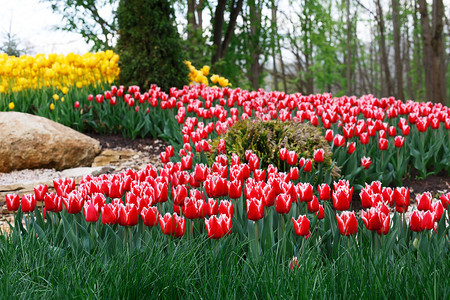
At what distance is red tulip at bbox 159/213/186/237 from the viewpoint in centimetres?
225

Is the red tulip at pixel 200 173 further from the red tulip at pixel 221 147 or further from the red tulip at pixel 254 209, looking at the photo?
the red tulip at pixel 221 147

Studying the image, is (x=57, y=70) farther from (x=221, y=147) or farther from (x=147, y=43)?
(x=221, y=147)

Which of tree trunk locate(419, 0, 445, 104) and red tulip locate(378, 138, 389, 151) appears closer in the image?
red tulip locate(378, 138, 389, 151)

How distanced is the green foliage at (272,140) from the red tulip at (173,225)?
6.18 feet

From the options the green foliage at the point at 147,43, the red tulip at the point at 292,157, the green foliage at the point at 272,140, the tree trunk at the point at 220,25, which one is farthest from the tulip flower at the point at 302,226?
the tree trunk at the point at 220,25

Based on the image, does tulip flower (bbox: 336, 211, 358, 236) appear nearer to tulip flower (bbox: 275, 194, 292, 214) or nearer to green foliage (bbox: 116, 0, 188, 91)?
tulip flower (bbox: 275, 194, 292, 214)

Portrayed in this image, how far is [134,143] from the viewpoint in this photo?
6.48 m

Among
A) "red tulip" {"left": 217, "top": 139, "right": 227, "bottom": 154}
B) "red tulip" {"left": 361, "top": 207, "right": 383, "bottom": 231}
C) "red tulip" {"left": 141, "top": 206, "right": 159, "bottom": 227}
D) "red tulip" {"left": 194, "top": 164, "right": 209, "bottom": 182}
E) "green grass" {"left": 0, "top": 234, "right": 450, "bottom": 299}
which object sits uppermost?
"red tulip" {"left": 217, "top": 139, "right": 227, "bottom": 154}

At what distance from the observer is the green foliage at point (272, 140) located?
4141mm

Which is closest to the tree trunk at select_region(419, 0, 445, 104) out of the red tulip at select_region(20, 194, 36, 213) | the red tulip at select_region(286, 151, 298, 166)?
the red tulip at select_region(286, 151, 298, 166)

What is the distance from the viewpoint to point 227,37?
523 inches

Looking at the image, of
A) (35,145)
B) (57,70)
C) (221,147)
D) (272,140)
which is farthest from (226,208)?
(57,70)

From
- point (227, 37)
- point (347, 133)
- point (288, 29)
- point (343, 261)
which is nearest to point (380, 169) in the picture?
point (347, 133)

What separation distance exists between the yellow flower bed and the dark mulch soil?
4.48 ft
